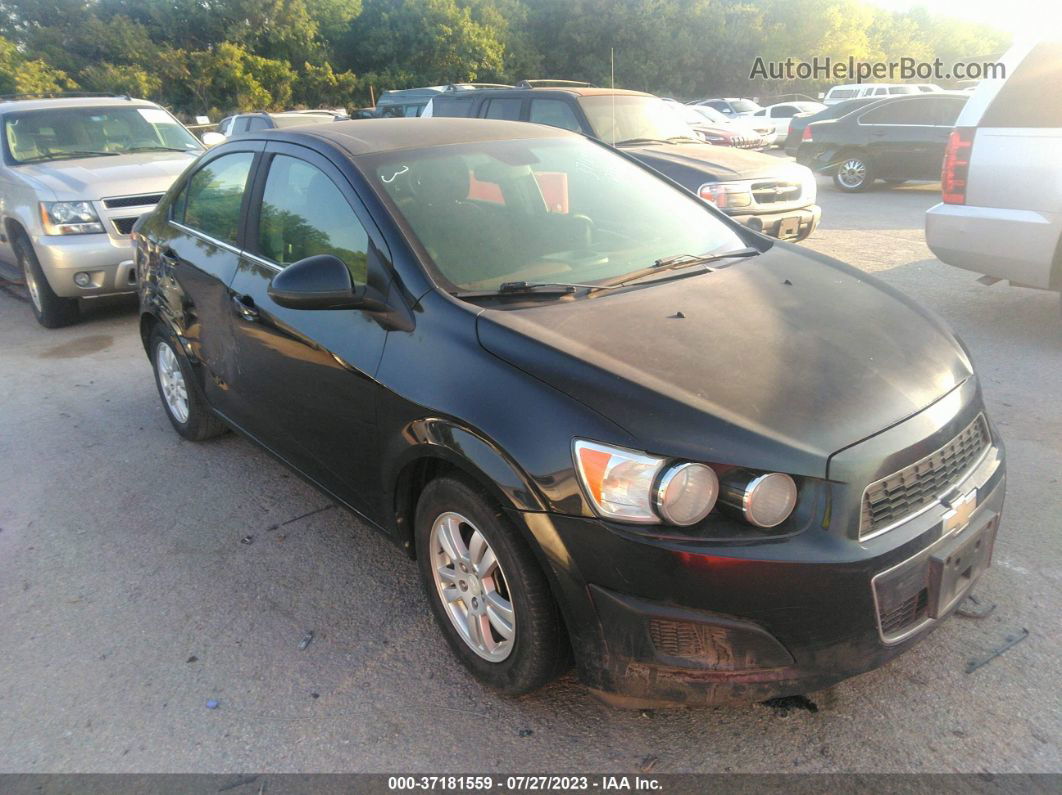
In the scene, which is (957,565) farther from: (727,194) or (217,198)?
(727,194)

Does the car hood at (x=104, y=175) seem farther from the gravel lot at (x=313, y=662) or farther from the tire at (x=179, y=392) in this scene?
the gravel lot at (x=313, y=662)

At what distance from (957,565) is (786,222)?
19.4 feet

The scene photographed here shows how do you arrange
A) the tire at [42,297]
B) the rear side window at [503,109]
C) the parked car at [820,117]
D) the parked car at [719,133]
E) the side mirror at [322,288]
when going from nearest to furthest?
the side mirror at [322,288]
the tire at [42,297]
the rear side window at [503,109]
the parked car at [820,117]
the parked car at [719,133]

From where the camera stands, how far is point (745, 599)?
2.06 metres

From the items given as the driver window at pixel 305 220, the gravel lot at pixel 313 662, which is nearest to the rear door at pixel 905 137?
the gravel lot at pixel 313 662

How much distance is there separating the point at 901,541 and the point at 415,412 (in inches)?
56.7

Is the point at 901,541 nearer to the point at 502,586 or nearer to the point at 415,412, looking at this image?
the point at 502,586

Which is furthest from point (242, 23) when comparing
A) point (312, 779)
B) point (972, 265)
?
point (312, 779)

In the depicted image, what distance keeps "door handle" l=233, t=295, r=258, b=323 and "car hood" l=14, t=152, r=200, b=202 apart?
4.13 meters

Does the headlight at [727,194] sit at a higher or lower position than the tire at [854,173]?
higher

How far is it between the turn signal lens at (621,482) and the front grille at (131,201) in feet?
19.6

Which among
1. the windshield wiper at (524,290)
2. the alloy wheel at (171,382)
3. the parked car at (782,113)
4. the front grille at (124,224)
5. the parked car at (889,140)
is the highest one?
the windshield wiper at (524,290)

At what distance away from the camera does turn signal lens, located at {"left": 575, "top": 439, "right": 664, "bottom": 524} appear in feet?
6.95

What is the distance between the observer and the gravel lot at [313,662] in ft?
7.88
